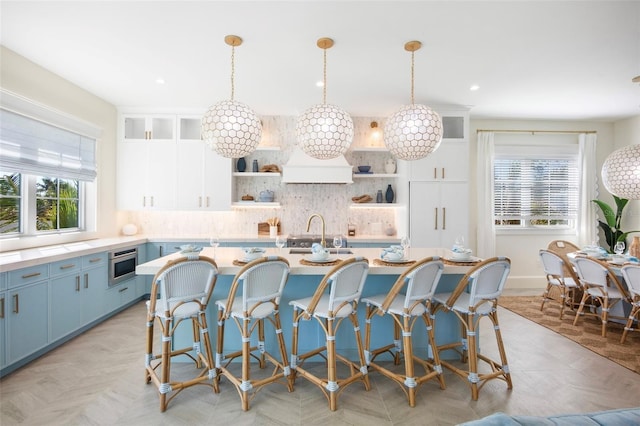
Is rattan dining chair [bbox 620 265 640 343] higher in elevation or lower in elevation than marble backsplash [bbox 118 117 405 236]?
lower

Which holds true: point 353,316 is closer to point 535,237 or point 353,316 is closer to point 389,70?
point 389,70

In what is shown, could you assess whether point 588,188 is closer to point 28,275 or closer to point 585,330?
point 585,330

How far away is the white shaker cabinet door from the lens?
473 cm

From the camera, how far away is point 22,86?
3.21 metres

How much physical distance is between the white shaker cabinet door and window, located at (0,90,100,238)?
4370mm

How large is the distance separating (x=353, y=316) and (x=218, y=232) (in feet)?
11.4

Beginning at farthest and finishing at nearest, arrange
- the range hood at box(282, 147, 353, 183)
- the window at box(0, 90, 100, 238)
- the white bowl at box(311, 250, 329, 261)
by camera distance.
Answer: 1. the range hood at box(282, 147, 353, 183)
2. the window at box(0, 90, 100, 238)
3. the white bowl at box(311, 250, 329, 261)

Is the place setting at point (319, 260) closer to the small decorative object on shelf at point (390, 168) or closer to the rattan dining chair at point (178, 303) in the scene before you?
the rattan dining chair at point (178, 303)

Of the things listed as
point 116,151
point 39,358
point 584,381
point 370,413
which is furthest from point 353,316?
point 116,151

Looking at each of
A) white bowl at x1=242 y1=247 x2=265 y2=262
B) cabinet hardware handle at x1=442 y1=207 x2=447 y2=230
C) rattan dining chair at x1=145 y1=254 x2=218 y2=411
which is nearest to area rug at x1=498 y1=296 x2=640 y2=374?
cabinet hardware handle at x1=442 y1=207 x2=447 y2=230

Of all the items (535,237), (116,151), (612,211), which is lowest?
(535,237)

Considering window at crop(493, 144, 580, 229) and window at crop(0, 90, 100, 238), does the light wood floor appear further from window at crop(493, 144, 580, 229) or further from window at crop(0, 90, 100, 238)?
window at crop(493, 144, 580, 229)

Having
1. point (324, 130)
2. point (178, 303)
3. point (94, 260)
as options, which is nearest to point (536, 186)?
point (324, 130)

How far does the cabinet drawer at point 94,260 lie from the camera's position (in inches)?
135
